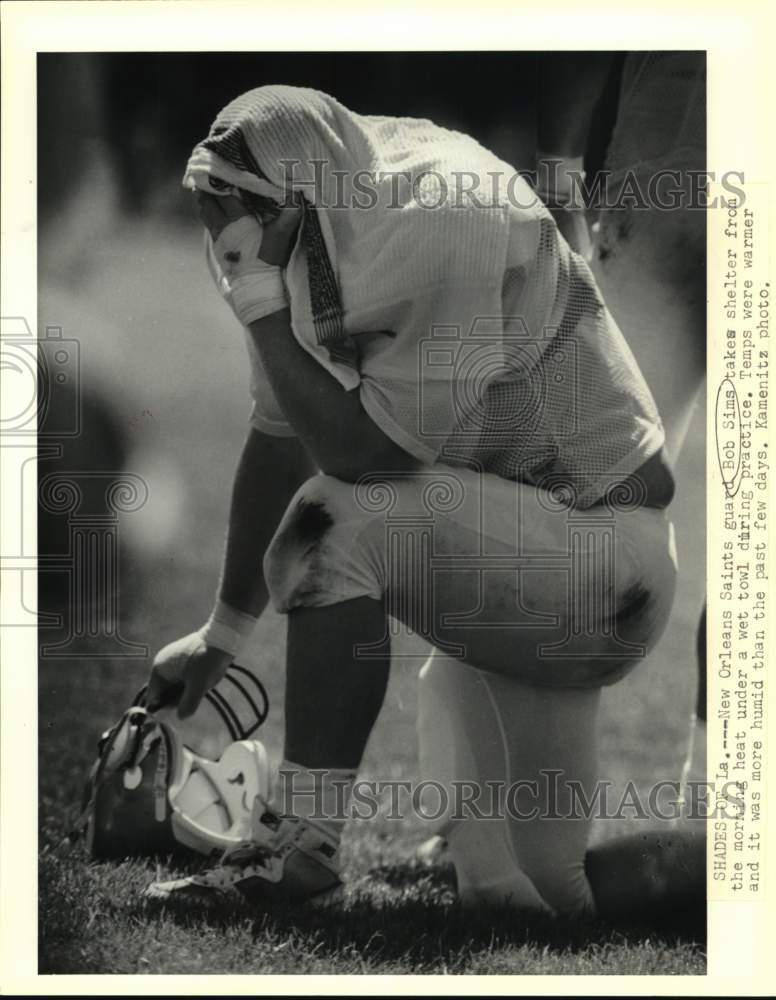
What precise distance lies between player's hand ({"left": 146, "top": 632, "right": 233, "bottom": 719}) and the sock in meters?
0.28

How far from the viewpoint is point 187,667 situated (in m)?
2.99

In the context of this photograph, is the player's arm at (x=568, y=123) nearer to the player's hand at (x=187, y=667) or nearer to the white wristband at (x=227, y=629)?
the white wristband at (x=227, y=629)

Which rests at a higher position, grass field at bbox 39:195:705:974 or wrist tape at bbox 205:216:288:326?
wrist tape at bbox 205:216:288:326

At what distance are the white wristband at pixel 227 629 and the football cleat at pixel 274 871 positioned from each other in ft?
1.23

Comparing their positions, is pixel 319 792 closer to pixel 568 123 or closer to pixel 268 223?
pixel 268 223

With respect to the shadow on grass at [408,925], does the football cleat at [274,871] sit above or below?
above

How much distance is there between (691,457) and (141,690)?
53.4 inches

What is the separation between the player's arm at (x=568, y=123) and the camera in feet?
9.53

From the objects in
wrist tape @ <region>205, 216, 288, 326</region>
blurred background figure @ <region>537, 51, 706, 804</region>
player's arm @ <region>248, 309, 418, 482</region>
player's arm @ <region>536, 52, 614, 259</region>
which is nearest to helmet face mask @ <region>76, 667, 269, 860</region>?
player's arm @ <region>248, 309, 418, 482</region>

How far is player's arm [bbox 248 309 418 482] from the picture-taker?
277 centimetres

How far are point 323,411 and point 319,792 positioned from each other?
0.83 meters

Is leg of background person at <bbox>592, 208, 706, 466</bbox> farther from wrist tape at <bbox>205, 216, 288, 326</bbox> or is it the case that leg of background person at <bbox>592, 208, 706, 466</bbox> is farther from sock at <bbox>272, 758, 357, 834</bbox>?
sock at <bbox>272, 758, 357, 834</bbox>

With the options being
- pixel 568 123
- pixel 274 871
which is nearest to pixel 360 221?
pixel 568 123

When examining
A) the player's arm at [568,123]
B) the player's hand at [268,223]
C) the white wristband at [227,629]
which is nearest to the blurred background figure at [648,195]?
the player's arm at [568,123]
